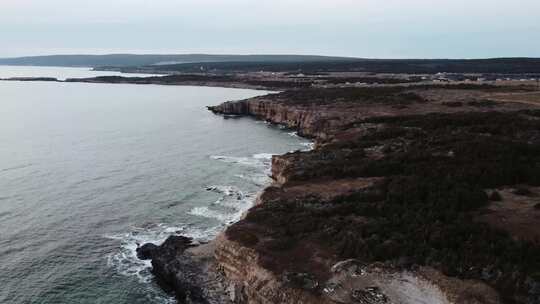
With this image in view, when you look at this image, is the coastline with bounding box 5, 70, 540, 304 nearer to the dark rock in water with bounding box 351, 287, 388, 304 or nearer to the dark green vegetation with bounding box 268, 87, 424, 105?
the dark rock in water with bounding box 351, 287, 388, 304

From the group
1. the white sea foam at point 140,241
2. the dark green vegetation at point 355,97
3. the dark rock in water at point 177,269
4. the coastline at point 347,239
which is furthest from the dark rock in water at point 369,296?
the dark green vegetation at point 355,97

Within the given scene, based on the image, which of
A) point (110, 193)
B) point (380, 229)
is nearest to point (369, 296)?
point (380, 229)

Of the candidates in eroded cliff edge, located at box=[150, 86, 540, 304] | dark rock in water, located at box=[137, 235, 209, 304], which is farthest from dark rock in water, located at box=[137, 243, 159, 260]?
eroded cliff edge, located at box=[150, 86, 540, 304]

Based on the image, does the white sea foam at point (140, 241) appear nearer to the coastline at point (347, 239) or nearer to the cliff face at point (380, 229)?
the coastline at point (347, 239)

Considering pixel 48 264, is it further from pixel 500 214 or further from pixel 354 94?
pixel 354 94

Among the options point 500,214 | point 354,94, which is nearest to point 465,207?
point 500,214
